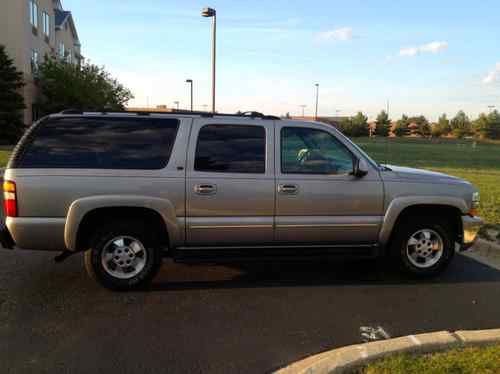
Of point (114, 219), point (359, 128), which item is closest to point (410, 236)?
point (114, 219)

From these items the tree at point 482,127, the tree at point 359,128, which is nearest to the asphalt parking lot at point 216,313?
the tree at point 359,128

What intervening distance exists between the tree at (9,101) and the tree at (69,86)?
3319 millimetres

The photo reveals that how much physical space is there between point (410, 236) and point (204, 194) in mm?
2471

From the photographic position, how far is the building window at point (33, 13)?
30.9 m

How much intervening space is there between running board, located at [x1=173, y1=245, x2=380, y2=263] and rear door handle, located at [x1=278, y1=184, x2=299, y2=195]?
2.05ft

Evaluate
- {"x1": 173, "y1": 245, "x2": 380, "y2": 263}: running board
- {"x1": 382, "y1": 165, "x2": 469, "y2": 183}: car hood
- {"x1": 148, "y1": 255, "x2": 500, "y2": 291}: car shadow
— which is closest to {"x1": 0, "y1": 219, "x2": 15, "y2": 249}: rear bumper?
{"x1": 148, "y1": 255, "x2": 500, "y2": 291}: car shadow

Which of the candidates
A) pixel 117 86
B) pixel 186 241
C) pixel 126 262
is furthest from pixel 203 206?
pixel 117 86

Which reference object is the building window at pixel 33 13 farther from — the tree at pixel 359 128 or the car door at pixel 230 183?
the tree at pixel 359 128

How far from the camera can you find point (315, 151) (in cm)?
526

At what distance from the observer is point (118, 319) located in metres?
4.31

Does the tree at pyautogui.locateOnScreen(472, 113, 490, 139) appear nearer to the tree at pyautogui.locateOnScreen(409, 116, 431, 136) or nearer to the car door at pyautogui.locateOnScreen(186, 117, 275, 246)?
the tree at pyautogui.locateOnScreen(409, 116, 431, 136)

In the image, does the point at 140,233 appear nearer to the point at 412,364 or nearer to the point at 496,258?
the point at 412,364

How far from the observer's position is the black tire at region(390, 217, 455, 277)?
18.0 feet

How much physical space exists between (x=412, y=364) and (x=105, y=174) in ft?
10.6
